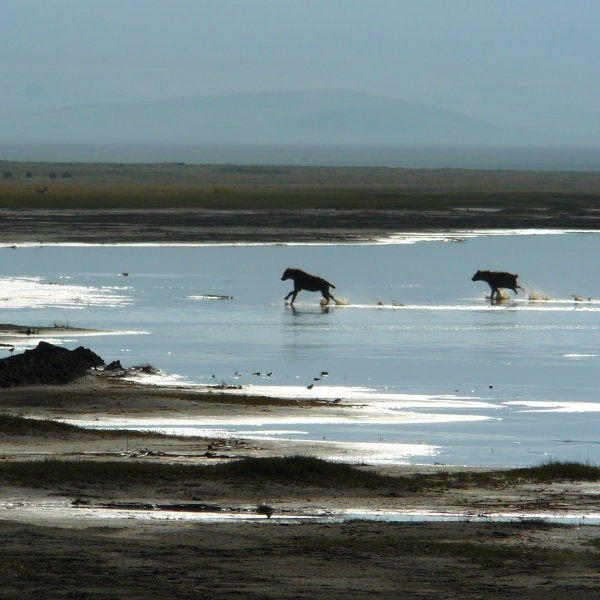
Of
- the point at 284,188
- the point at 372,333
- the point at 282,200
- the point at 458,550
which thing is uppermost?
the point at 284,188

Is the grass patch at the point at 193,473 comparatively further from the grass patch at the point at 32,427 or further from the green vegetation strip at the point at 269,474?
the grass patch at the point at 32,427

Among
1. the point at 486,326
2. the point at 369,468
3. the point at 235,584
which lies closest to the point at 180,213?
the point at 486,326

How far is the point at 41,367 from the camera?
2052cm

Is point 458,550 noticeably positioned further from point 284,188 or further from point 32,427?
point 284,188

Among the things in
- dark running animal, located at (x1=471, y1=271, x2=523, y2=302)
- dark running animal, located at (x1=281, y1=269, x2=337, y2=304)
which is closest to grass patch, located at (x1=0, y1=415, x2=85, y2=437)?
dark running animal, located at (x1=281, y1=269, x2=337, y2=304)

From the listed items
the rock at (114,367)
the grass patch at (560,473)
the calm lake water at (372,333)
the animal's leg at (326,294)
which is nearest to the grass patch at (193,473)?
the grass patch at (560,473)

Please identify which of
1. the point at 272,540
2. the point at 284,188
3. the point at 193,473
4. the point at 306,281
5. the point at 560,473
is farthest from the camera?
the point at 284,188

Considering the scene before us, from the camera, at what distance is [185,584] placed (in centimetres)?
949

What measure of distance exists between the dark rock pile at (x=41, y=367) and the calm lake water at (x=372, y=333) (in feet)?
6.25

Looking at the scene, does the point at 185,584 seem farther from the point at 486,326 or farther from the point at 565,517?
the point at 486,326

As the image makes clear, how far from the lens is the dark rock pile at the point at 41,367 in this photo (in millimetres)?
20312

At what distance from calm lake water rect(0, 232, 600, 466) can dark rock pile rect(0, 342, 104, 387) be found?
6.25 feet

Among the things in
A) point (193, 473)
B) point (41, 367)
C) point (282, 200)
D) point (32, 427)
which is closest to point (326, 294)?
point (41, 367)

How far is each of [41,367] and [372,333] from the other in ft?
34.7
